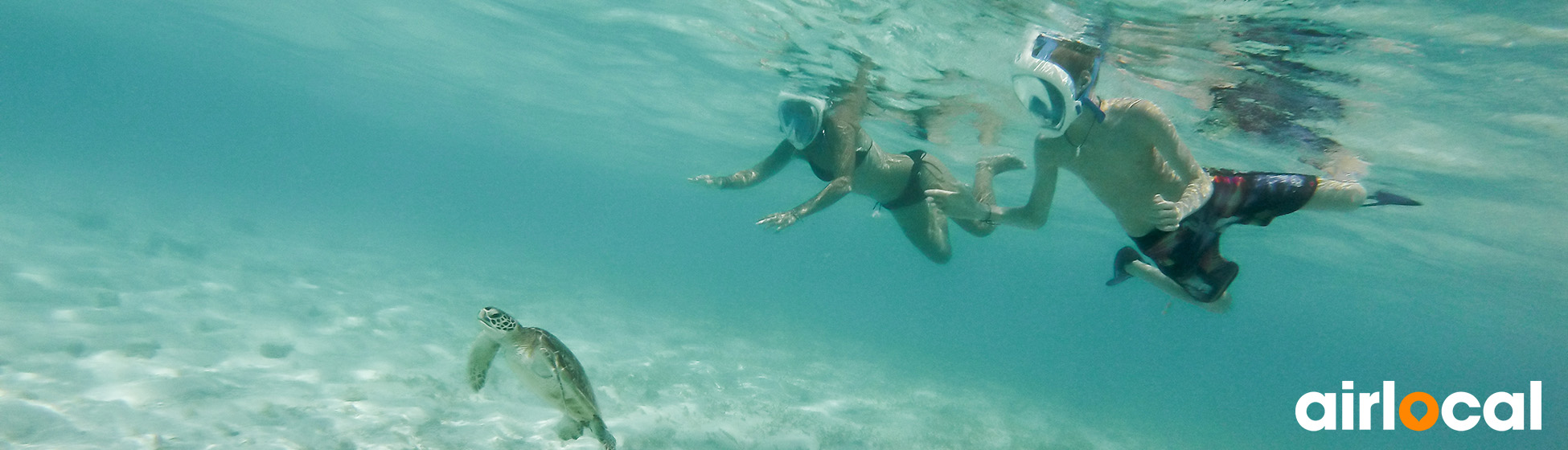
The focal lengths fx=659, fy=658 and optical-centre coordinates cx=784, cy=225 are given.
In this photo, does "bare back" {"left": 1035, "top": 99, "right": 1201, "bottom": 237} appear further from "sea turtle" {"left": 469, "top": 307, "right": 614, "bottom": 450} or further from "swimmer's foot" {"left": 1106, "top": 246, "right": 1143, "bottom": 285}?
"sea turtle" {"left": 469, "top": 307, "right": 614, "bottom": 450}

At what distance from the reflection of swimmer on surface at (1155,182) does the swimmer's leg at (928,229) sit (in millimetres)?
4032

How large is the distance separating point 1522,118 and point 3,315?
69.8 ft

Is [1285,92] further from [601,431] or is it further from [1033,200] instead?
[601,431]

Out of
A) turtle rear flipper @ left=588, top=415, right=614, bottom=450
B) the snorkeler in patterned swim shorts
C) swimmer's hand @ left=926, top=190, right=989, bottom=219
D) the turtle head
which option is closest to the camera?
the turtle head

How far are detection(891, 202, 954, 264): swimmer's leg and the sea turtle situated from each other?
6.37m

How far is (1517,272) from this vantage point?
22125mm

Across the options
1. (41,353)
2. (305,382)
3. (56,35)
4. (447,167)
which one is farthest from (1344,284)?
(447,167)

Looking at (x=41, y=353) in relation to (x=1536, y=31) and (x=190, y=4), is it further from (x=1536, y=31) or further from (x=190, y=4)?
(x=190, y=4)

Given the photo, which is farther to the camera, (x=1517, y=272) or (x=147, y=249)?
(x=1517, y=272)

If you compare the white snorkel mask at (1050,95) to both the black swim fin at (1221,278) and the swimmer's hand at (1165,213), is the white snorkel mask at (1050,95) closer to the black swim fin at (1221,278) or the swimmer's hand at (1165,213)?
the swimmer's hand at (1165,213)

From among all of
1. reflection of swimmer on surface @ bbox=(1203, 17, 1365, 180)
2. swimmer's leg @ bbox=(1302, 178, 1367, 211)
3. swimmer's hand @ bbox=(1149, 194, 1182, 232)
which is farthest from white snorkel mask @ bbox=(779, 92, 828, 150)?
reflection of swimmer on surface @ bbox=(1203, 17, 1365, 180)

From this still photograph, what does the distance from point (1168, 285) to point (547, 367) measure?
15.4 ft

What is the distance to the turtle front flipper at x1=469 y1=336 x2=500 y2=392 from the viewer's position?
13.4 ft

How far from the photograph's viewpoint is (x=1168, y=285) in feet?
17.3
